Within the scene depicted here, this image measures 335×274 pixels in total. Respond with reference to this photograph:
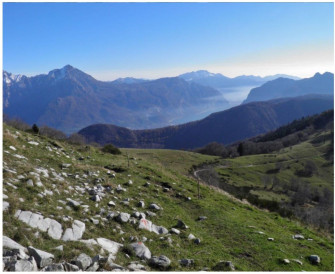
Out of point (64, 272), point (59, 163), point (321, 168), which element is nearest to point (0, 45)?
point (64, 272)

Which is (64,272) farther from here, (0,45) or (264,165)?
(264,165)

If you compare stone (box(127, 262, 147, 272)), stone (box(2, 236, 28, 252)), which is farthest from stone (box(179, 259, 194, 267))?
stone (box(2, 236, 28, 252))

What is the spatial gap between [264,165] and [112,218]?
140 meters

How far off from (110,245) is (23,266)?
141 inches

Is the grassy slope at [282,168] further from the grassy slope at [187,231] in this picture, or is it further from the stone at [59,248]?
the stone at [59,248]

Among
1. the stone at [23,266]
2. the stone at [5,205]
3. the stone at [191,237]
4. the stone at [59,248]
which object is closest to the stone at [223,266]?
the stone at [191,237]

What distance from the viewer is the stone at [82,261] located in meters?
8.12

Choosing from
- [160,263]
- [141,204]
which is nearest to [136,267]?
[160,263]

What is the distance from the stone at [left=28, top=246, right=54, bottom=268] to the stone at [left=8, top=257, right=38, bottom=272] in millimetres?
298

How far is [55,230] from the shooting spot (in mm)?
9906

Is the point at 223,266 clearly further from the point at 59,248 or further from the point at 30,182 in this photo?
the point at 30,182

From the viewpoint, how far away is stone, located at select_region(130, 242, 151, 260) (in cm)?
1008

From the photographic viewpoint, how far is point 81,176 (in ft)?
61.0

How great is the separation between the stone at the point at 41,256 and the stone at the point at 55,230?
136cm
